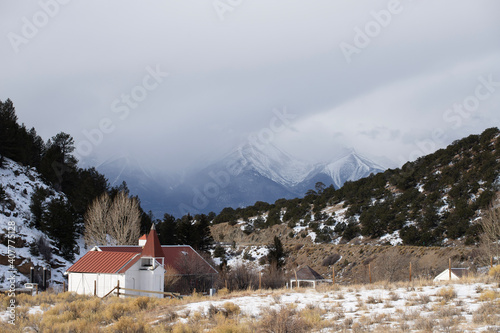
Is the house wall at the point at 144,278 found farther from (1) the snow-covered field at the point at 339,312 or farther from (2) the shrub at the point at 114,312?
(2) the shrub at the point at 114,312

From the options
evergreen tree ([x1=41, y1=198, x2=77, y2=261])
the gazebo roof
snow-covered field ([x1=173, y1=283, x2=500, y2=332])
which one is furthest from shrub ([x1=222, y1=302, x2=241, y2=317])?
evergreen tree ([x1=41, y1=198, x2=77, y2=261])

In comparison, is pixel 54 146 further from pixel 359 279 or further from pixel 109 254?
pixel 359 279

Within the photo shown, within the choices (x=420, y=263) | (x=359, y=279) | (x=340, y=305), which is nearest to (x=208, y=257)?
(x=359, y=279)

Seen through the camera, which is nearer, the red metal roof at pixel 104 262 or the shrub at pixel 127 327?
the shrub at pixel 127 327

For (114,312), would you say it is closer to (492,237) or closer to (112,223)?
(492,237)

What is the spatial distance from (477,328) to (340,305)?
5.61m

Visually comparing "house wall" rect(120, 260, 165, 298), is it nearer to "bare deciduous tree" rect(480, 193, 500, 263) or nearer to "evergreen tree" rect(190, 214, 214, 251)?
"evergreen tree" rect(190, 214, 214, 251)

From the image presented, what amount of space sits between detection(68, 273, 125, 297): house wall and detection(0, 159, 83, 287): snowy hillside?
277 inches

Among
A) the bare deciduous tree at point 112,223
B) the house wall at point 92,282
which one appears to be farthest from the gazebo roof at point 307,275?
the bare deciduous tree at point 112,223

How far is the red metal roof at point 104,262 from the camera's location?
37.5 metres

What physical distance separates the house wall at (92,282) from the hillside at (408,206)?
112 ft

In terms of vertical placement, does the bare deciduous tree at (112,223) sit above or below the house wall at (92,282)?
above

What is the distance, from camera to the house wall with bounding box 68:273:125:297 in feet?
120

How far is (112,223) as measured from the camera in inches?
2349
